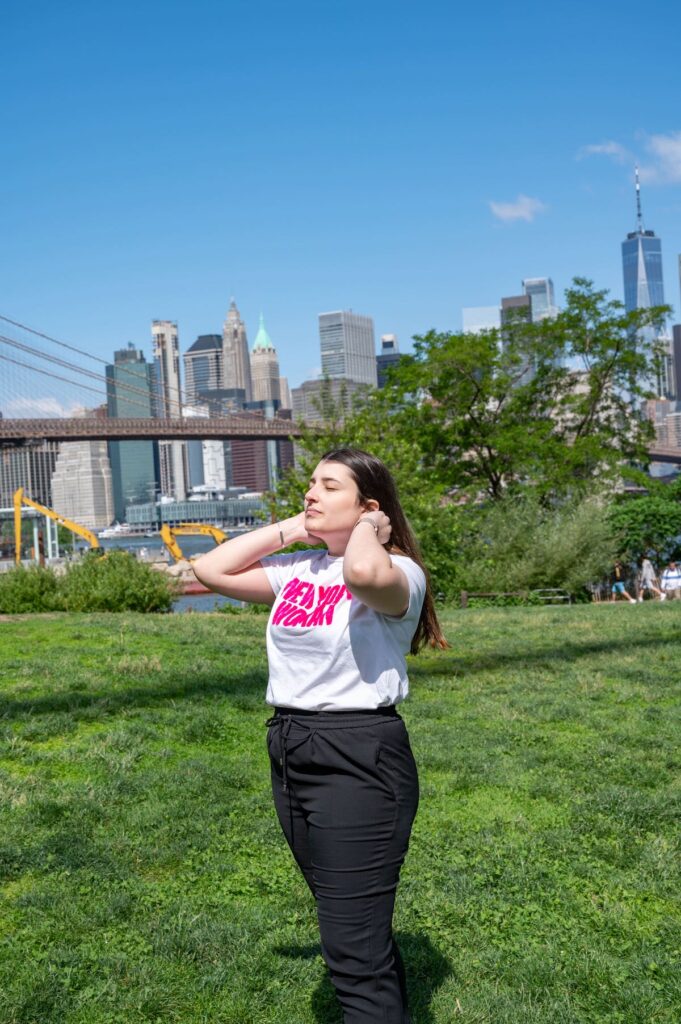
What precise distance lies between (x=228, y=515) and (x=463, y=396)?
316ft

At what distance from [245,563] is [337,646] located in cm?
42

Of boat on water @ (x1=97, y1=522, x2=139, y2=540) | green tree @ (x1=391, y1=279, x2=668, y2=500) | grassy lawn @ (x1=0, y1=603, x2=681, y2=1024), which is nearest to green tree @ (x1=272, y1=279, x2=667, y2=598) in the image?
green tree @ (x1=391, y1=279, x2=668, y2=500)

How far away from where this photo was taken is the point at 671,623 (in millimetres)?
11477

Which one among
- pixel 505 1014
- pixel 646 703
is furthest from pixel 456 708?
pixel 505 1014

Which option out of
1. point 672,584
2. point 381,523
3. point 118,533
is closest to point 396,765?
point 381,523

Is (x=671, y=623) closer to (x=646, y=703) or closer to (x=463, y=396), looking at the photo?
(x=646, y=703)

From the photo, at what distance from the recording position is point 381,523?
2566mm

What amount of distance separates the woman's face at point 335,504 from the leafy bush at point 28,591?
12.9 meters

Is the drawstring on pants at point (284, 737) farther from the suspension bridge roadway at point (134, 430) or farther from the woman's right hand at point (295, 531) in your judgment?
the suspension bridge roadway at point (134, 430)

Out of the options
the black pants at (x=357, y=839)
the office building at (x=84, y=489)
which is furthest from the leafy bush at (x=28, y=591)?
the office building at (x=84, y=489)

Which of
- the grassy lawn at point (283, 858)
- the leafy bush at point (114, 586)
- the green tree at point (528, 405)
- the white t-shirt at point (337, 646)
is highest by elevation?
the green tree at point (528, 405)

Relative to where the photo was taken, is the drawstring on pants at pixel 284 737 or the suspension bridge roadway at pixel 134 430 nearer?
the drawstring on pants at pixel 284 737

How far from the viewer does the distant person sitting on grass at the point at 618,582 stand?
84.8 ft

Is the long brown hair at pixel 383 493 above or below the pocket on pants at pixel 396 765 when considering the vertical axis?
above
